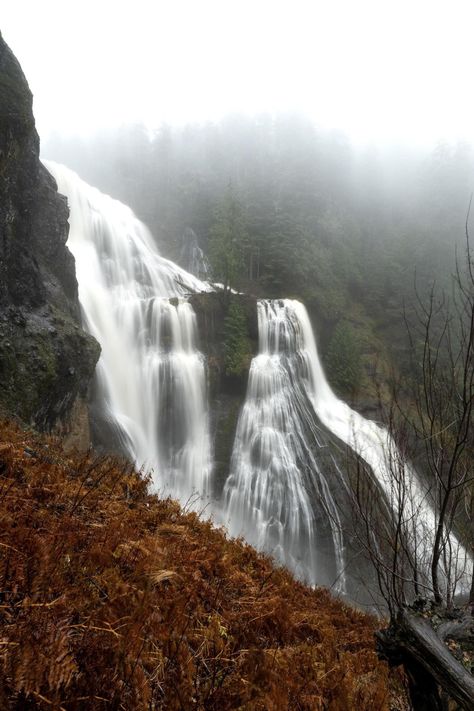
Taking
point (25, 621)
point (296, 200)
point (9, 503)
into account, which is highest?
point (296, 200)

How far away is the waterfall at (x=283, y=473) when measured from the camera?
13781 millimetres

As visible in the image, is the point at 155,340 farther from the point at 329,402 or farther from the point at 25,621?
the point at 25,621

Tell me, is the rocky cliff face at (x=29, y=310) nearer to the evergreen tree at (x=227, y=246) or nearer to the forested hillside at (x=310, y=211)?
the evergreen tree at (x=227, y=246)

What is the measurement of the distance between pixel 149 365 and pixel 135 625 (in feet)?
55.1

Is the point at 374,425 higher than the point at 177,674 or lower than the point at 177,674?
lower

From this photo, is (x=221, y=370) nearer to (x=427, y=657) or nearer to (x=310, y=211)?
(x=427, y=657)

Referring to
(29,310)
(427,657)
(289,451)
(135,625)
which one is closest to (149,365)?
(29,310)

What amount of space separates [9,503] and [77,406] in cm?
973

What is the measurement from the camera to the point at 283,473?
16.1 metres

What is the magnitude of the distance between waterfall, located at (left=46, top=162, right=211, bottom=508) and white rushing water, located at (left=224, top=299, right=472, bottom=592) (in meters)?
2.15

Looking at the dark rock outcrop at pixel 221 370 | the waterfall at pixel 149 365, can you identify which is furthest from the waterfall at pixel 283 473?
the waterfall at pixel 149 365

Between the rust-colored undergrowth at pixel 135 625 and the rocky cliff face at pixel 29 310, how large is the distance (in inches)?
249

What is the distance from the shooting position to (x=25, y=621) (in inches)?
65.1

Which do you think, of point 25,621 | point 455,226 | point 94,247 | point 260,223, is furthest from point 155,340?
point 455,226
